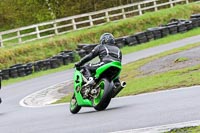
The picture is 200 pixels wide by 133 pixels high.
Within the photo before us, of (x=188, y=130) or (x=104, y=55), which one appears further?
(x=104, y=55)

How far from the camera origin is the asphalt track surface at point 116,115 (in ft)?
32.7

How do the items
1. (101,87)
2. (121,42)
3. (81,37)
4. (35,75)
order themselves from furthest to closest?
(81,37) < (121,42) < (35,75) < (101,87)

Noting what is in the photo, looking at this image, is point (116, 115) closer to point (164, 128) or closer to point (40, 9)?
point (164, 128)

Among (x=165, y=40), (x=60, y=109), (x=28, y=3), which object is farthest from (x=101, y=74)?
(x=28, y=3)

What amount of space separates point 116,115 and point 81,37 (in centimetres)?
2813

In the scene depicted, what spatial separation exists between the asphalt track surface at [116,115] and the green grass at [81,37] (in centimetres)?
1995

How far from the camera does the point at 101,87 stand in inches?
482

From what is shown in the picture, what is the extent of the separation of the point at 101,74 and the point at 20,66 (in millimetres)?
19350

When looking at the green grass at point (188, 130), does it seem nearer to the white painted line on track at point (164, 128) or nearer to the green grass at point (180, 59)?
the white painted line on track at point (164, 128)

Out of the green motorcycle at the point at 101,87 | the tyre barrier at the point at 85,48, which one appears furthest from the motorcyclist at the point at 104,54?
the tyre barrier at the point at 85,48

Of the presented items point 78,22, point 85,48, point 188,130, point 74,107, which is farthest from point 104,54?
point 78,22

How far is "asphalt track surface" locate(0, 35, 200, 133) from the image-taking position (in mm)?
9961

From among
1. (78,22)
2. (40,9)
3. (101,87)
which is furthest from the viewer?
(40,9)

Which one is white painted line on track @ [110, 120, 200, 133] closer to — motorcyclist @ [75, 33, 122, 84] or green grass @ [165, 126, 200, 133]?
green grass @ [165, 126, 200, 133]
